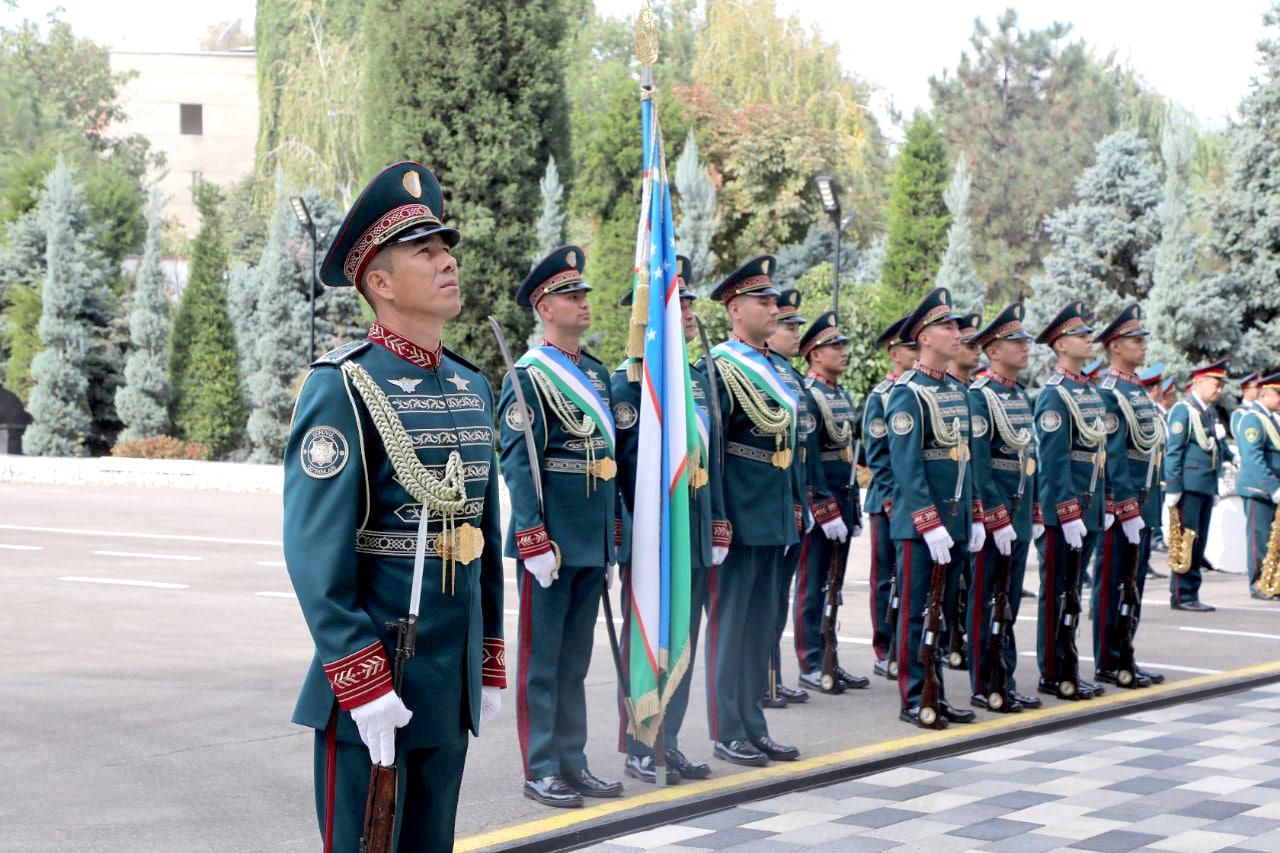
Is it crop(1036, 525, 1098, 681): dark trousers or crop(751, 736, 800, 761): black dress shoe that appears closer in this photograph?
crop(751, 736, 800, 761): black dress shoe

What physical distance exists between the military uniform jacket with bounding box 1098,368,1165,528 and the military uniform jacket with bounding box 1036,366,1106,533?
213 mm

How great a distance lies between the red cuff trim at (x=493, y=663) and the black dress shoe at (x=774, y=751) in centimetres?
324

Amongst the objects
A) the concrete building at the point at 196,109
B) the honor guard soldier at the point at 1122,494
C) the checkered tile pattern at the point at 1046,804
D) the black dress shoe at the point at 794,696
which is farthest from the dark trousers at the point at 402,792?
the concrete building at the point at 196,109

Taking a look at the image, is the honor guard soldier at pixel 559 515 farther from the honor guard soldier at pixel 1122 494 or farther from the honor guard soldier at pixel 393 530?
the honor guard soldier at pixel 1122 494

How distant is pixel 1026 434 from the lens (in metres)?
8.38

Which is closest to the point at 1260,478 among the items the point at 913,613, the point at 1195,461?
the point at 1195,461

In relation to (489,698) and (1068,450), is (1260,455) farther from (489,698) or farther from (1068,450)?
(489,698)

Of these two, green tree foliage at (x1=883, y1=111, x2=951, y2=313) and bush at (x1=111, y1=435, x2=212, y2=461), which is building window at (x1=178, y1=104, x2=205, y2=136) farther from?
green tree foliage at (x1=883, y1=111, x2=951, y2=313)

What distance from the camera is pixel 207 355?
94.4ft

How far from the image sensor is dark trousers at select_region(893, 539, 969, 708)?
7688 mm

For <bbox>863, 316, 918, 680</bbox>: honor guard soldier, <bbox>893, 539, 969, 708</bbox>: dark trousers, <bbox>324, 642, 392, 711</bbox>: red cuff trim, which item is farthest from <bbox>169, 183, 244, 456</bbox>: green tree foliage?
<bbox>324, 642, 392, 711</bbox>: red cuff trim

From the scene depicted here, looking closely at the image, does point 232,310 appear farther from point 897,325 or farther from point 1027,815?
point 1027,815

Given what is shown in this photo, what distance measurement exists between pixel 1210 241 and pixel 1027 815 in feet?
70.1

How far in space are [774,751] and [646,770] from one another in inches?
26.7
